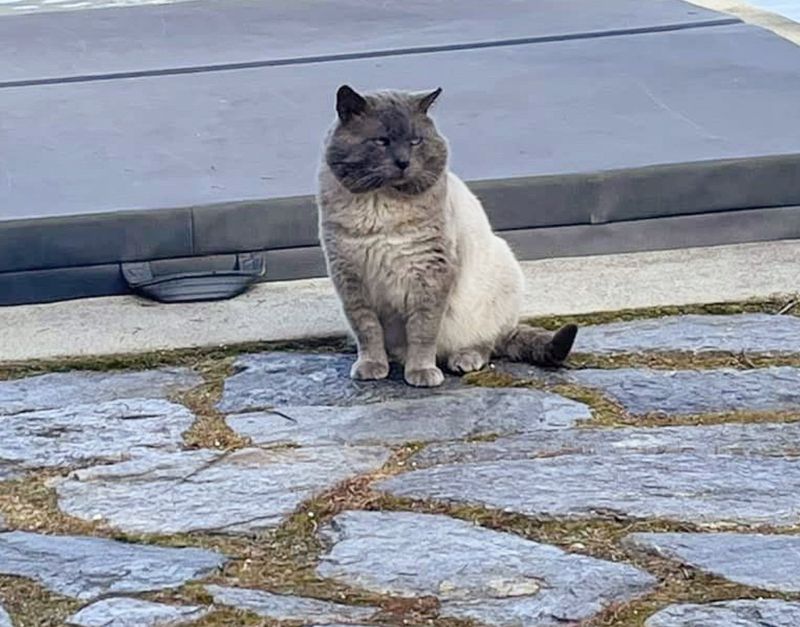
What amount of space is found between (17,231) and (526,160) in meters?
1.30

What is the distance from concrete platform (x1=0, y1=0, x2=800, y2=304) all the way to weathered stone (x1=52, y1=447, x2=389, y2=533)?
1.09 metres

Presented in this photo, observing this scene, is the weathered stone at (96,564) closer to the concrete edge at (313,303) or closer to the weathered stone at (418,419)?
the weathered stone at (418,419)

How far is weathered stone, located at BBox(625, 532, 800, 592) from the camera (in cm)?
207

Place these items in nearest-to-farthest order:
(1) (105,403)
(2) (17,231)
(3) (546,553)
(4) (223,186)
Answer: (3) (546,553)
(1) (105,403)
(2) (17,231)
(4) (223,186)

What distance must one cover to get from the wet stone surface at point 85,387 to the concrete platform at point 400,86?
527mm

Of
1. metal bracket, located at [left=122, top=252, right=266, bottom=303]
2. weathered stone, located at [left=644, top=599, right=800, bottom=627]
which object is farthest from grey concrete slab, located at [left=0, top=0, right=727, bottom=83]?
weathered stone, located at [left=644, top=599, right=800, bottom=627]

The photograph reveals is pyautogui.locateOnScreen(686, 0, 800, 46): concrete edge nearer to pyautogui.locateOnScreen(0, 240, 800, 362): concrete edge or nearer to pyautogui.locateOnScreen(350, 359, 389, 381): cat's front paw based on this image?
pyautogui.locateOnScreen(0, 240, 800, 362): concrete edge

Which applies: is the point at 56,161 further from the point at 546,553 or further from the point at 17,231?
the point at 546,553

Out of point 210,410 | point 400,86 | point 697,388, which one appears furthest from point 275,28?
point 697,388

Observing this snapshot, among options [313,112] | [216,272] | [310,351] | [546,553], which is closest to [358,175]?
[310,351]

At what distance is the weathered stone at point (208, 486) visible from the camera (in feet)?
7.74

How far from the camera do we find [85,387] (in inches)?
121

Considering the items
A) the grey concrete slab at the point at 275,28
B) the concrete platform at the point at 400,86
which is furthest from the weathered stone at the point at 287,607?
the grey concrete slab at the point at 275,28

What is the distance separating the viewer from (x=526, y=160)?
402 centimetres
